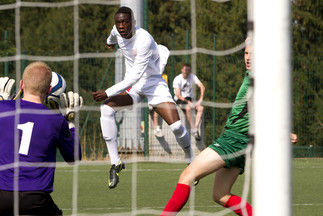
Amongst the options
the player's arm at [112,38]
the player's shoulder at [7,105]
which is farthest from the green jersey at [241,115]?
the player's arm at [112,38]

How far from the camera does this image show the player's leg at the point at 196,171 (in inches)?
172

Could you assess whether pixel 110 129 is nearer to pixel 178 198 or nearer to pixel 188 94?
pixel 178 198

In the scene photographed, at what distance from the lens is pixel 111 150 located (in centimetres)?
663

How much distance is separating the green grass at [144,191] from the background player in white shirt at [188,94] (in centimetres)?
137

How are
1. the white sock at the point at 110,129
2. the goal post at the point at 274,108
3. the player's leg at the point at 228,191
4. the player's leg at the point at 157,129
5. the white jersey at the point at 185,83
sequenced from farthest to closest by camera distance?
the player's leg at the point at 157,129 < the white jersey at the point at 185,83 < the white sock at the point at 110,129 < the player's leg at the point at 228,191 < the goal post at the point at 274,108

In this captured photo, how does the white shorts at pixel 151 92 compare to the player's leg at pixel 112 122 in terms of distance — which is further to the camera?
the white shorts at pixel 151 92

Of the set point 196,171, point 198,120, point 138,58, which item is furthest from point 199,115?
point 196,171

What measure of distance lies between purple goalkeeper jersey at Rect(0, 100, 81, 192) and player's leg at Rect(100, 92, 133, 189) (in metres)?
2.61

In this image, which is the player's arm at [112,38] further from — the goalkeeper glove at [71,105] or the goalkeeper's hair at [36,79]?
the goalkeeper's hair at [36,79]

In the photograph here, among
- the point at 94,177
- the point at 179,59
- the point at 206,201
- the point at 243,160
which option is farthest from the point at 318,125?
the point at 243,160

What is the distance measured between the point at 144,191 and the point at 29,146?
394 cm

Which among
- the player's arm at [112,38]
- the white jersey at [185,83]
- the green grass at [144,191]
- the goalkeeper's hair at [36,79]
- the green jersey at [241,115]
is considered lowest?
the green grass at [144,191]

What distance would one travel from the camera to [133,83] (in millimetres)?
6512

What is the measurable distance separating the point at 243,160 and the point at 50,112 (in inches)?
52.7
